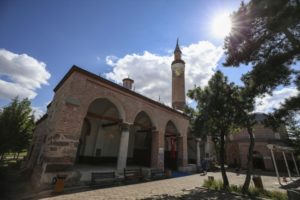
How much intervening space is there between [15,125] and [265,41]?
20664 millimetres

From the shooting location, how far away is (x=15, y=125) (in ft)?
52.3

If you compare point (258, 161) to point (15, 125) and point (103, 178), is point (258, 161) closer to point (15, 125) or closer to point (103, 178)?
point (103, 178)

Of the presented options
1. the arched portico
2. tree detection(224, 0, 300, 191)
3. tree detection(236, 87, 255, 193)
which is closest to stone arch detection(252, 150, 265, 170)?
the arched portico

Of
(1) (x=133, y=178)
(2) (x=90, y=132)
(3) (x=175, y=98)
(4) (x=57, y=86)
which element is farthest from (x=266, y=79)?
(3) (x=175, y=98)

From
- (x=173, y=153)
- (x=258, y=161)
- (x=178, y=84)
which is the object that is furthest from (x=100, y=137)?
(x=258, y=161)

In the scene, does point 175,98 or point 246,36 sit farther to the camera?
point 175,98

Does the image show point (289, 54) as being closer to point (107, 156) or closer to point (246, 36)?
point (246, 36)

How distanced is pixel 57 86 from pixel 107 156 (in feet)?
25.6

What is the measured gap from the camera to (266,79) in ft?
20.5

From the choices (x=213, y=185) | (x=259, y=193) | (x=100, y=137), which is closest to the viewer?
(x=259, y=193)

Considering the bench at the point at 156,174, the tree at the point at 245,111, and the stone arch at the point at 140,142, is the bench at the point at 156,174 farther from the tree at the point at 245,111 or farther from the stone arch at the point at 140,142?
the tree at the point at 245,111

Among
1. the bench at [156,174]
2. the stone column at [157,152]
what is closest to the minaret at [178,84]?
the stone column at [157,152]

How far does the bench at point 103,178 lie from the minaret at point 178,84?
689 inches

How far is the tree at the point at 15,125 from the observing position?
46.5 feet
